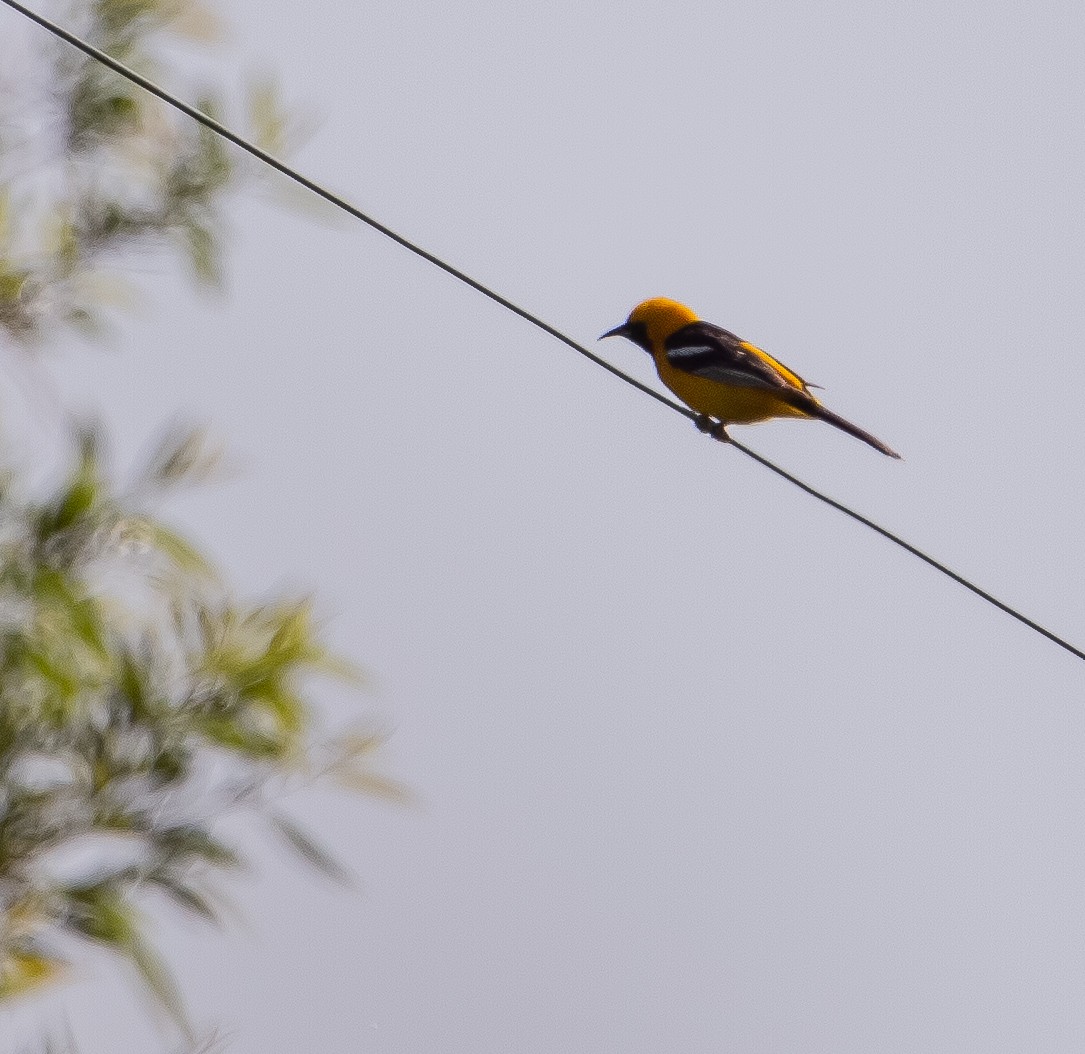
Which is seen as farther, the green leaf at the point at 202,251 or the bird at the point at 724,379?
the bird at the point at 724,379

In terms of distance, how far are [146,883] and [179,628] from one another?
1.63ft

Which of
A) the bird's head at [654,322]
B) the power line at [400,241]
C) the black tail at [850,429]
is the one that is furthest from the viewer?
the bird's head at [654,322]

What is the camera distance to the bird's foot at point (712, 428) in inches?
198

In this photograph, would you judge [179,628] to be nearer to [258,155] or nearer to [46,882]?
[46,882]

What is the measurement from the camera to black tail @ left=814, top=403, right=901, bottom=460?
4398 millimetres

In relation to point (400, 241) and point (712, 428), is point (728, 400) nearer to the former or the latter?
point (712, 428)

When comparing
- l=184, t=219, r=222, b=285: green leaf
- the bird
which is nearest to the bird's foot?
the bird

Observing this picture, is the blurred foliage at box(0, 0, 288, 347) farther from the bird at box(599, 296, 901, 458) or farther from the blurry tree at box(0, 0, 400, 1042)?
the bird at box(599, 296, 901, 458)

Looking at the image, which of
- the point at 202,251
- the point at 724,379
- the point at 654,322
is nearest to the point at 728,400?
the point at 724,379

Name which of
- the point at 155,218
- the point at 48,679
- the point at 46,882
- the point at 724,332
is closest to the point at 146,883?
the point at 46,882

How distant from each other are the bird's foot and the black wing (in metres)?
0.16

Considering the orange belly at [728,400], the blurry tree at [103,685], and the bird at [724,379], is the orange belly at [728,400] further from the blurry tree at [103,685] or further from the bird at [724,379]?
the blurry tree at [103,685]

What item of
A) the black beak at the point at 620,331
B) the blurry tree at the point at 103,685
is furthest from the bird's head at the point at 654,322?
the blurry tree at the point at 103,685

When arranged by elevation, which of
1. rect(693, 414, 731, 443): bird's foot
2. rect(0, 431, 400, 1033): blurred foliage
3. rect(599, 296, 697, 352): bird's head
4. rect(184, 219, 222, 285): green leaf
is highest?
rect(599, 296, 697, 352): bird's head
